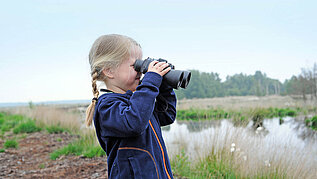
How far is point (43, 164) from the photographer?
3809mm

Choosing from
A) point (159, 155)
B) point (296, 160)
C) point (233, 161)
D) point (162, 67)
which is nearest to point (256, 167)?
point (233, 161)

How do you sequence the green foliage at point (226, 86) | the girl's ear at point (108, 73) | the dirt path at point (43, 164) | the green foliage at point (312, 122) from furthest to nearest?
the green foliage at point (226, 86), the green foliage at point (312, 122), the dirt path at point (43, 164), the girl's ear at point (108, 73)

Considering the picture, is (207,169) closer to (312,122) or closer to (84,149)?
(84,149)

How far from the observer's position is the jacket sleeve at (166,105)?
1.34 m

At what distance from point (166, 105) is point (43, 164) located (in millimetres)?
3296

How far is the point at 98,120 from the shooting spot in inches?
44.7

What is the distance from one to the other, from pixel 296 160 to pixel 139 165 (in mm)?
2412

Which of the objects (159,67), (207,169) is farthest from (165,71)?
(207,169)

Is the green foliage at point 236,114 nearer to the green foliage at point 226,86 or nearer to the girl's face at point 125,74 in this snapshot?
the green foliage at point 226,86

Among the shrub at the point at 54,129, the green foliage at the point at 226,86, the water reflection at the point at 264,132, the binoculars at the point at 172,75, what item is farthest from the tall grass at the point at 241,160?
the shrub at the point at 54,129

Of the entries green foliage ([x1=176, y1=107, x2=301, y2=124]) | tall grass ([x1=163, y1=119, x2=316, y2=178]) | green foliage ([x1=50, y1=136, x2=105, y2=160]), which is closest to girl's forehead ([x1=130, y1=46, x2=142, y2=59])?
tall grass ([x1=163, y1=119, x2=316, y2=178])

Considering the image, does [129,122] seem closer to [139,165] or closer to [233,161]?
[139,165]

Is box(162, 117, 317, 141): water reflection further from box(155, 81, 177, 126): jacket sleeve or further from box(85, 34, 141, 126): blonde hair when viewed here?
box(85, 34, 141, 126): blonde hair

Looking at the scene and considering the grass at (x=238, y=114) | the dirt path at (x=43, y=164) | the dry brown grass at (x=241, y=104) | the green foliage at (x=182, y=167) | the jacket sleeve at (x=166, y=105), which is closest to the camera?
the jacket sleeve at (x=166, y=105)
